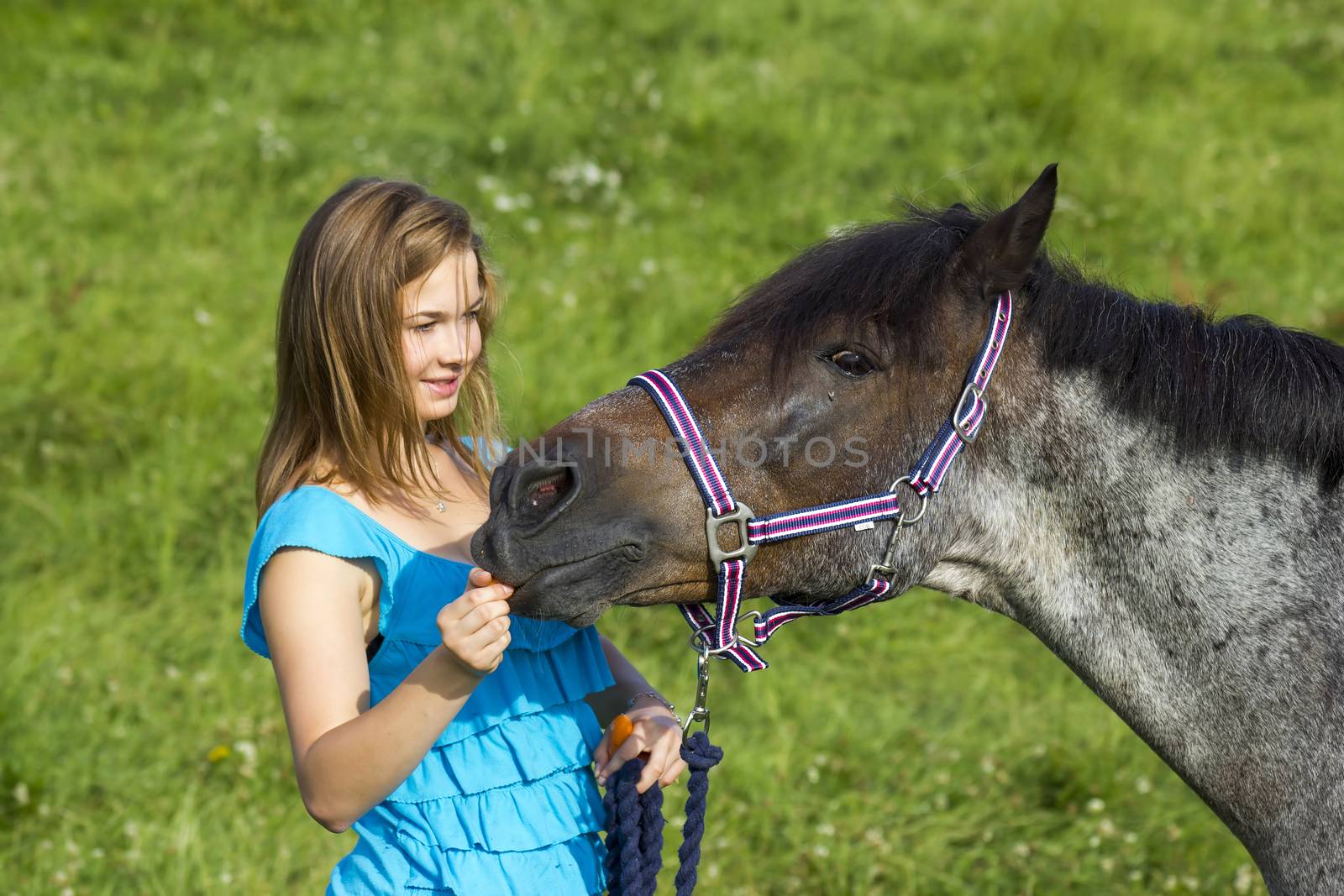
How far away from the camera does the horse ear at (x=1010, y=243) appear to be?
1.77 metres

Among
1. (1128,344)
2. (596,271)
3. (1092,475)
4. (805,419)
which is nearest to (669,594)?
(805,419)

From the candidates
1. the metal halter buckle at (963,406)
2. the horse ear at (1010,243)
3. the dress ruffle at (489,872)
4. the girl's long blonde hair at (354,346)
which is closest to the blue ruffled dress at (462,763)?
the dress ruffle at (489,872)

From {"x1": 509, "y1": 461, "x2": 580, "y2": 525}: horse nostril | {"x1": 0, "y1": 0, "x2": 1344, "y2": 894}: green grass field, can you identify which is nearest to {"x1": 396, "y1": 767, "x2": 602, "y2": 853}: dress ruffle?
{"x1": 509, "y1": 461, "x2": 580, "y2": 525}: horse nostril

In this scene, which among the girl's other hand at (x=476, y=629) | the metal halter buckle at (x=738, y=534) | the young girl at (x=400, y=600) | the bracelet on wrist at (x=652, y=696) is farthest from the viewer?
the bracelet on wrist at (x=652, y=696)

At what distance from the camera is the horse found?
1.85 meters

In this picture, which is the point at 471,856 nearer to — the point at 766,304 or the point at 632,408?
the point at 632,408

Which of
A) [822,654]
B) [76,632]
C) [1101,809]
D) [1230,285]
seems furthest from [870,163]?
[76,632]

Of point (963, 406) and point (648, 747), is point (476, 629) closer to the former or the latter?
point (648, 747)

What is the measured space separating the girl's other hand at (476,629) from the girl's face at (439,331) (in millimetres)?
500

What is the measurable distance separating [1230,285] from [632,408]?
5224mm

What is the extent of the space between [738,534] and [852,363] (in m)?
0.35

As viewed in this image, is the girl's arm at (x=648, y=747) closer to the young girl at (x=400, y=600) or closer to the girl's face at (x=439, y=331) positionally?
the young girl at (x=400, y=600)

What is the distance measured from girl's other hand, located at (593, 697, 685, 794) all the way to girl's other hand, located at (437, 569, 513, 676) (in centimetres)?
43

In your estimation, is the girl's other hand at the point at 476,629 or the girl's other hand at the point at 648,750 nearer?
the girl's other hand at the point at 476,629
